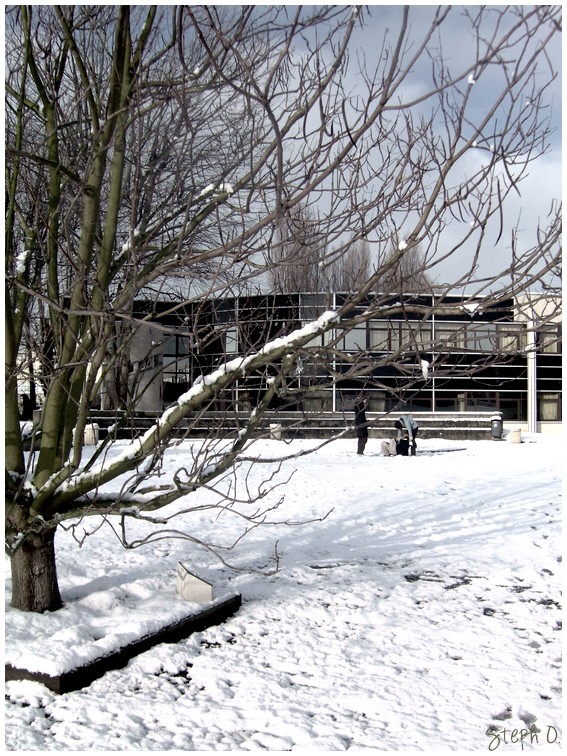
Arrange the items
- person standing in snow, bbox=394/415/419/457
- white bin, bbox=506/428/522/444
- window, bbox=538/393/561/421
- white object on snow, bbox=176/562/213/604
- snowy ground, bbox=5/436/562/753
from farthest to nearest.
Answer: window, bbox=538/393/561/421 < white bin, bbox=506/428/522/444 < person standing in snow, bbox=394/415/419/457 < white object on snow, bbox=176/562/213/604 < snowy ground, bbox=5/436/562/753

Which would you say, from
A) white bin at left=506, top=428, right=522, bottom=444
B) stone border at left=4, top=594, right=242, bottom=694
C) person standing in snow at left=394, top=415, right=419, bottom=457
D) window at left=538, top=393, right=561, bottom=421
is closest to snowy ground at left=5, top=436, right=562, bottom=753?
stone border at left=4, top=594, right=242, bottom=694

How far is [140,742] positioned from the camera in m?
3.66

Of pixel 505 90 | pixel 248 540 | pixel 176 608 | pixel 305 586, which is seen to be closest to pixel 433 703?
pixel 176 608

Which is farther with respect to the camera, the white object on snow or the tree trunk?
the white object on snow

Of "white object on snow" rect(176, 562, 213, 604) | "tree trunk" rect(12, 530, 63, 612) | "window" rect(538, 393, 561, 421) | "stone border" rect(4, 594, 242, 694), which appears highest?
"window" rect(538, 393, 561, 421)

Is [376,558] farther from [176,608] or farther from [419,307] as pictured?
[419,307]

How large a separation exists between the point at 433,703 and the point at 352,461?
1106 cm

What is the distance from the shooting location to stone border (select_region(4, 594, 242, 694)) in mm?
4207

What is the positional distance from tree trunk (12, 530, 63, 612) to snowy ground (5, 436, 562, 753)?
0.15 meters

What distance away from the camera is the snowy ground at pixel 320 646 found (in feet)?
12.5

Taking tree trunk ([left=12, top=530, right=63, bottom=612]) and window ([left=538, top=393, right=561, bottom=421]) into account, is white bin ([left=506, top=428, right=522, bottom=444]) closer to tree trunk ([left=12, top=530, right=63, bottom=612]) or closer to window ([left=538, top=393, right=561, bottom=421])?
window ([left=538, top=393, right=561, bottom=421])

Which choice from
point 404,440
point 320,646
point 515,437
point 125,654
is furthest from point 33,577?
point 515,437

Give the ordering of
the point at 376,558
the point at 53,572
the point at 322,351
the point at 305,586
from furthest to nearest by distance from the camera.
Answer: the point at 376,558 < the point at 305,586 < the point at 53,572 < the point at 322,351

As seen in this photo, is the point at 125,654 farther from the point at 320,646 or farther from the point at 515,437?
the point at 515,437
